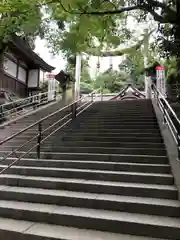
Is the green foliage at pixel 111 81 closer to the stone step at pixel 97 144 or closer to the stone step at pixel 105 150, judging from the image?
the stone step at pixel 97 144

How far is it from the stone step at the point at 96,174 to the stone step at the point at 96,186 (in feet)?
0.42

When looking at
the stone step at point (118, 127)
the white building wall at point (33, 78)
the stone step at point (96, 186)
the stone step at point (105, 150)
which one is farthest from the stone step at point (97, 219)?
the white building wall at point (33, 78)

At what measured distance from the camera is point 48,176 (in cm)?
563

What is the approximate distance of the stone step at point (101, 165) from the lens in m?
5.41

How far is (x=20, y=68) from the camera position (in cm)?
1975

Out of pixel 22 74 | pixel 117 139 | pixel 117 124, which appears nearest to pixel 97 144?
pixel 117 139

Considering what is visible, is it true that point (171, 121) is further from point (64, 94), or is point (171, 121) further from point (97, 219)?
point (64, 94)

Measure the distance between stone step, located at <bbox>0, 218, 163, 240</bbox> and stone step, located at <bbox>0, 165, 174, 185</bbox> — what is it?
1450mm

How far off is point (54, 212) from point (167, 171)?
2.31 m

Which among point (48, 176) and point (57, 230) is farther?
point (48, 176)

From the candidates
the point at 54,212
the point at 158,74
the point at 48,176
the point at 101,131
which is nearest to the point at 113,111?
the point at 101,131

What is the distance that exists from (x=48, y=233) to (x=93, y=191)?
126cm

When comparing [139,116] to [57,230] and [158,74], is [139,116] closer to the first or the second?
[158,74]

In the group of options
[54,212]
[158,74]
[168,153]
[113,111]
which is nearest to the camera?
[54,212]
